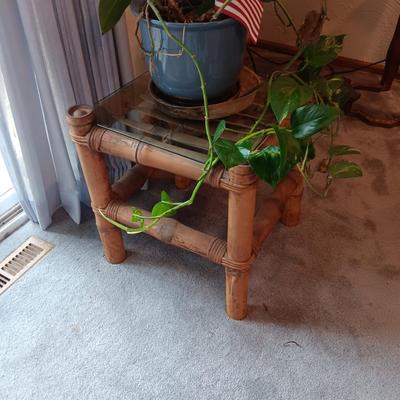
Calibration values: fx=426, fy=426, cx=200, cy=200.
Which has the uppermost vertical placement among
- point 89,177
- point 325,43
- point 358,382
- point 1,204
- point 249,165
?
point 325,43

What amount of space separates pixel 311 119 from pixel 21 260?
2.91 feet

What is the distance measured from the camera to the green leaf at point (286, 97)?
0.77 meters

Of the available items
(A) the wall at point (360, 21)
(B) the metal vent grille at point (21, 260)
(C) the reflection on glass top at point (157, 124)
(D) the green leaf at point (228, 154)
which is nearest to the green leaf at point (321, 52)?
(C) the reflection on glass top at point (157, 124)

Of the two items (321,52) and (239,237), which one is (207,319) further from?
(321,52)

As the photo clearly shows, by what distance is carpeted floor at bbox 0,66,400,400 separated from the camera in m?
0.93

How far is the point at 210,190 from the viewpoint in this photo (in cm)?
141

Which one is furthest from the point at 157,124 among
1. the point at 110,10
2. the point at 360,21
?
the point at 360,21

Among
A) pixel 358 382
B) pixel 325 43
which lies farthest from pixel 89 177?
pixel 358 382

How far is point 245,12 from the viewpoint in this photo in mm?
757

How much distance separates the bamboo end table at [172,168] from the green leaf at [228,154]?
0.02 m

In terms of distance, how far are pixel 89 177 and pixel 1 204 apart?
0.46m

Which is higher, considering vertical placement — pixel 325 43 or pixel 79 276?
pixel 325 43

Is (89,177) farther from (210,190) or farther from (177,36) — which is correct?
(210,190)

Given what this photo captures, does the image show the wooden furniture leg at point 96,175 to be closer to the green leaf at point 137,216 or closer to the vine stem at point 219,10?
the green leaf at point 137,216
